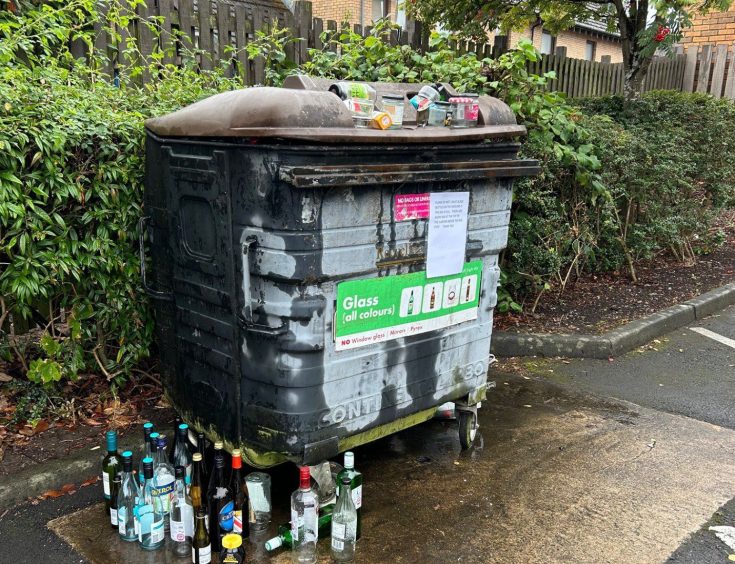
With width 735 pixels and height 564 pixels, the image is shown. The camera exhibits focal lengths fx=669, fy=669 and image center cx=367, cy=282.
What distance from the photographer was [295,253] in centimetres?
273

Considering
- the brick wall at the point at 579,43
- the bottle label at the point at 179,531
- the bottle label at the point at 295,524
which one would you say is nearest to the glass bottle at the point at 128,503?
the bottle label at the point at 179,531

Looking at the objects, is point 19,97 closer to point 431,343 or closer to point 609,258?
point 431,343

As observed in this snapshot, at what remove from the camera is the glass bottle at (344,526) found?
289 centimetres

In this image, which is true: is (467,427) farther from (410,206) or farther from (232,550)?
(232,550)

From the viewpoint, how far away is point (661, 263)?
27.1 ft

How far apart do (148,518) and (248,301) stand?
1.04 metres

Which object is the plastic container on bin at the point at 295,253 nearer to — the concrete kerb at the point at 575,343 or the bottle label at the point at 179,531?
the bottle label at the point at 179,531

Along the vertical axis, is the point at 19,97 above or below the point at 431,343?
above

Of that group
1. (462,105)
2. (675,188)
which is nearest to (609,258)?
(675,188)

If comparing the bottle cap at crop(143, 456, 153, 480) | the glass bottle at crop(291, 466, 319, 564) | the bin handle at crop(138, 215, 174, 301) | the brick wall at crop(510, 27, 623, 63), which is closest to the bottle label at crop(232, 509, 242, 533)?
the glass bottle at crop(291, 466, 319, 564)

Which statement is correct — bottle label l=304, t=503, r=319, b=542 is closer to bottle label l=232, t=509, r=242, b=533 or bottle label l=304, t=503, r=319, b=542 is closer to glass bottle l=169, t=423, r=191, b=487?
bottle label l=232, t=509, r=242, b=533

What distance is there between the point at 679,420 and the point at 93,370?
3762 mm

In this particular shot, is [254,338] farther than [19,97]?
No

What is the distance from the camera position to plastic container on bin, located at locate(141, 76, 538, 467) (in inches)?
107
